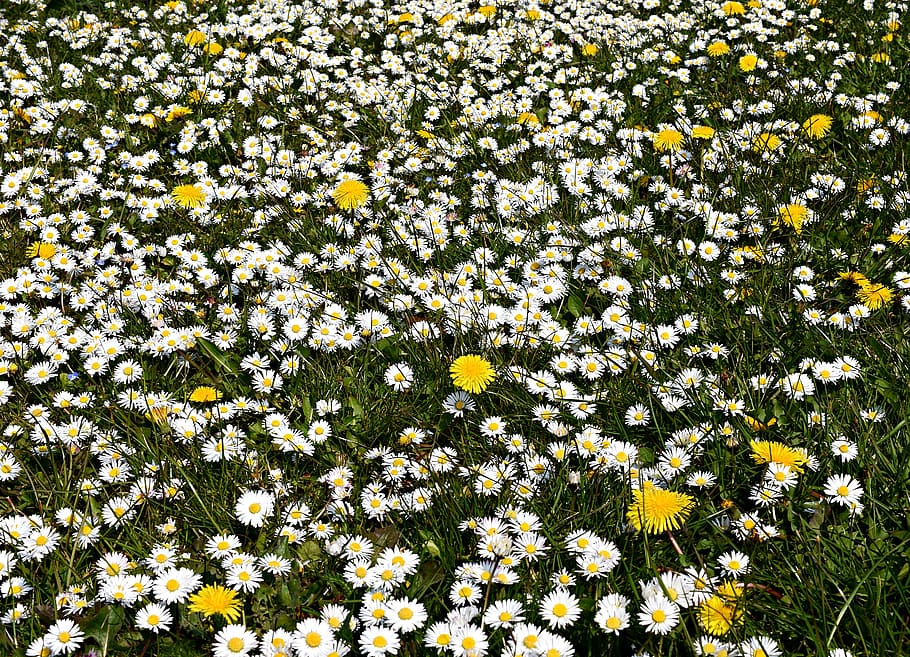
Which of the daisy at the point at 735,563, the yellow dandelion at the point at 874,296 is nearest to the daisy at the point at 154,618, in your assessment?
the daisy at the point at 735,563

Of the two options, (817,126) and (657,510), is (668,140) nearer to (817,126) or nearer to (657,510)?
(817,126)

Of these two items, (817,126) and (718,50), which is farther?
(718,50)

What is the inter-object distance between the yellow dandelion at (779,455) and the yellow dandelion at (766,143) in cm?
199

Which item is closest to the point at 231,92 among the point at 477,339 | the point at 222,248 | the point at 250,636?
the point at 222,248

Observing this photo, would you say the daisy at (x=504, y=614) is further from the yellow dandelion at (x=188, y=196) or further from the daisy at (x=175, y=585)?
the yellow dandelion at (x=188, y=196)

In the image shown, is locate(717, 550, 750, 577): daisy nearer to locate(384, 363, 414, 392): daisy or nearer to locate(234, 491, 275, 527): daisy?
locate(384, 363, 414, 392): daisy

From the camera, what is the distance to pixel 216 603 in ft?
7.10

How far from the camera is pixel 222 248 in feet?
11.7

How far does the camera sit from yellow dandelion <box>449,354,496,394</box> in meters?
2.72

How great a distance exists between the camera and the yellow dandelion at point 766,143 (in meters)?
3.95

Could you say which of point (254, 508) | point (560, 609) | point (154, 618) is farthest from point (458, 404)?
point (154, 618)

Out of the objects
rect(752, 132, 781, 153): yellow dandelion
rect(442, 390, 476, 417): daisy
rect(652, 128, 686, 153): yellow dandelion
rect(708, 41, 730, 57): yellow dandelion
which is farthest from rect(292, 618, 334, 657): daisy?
rect(708, 41, 730, 57): yellow dandelion

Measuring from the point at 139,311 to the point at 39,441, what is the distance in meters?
0.71

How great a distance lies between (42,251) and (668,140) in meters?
3.02
